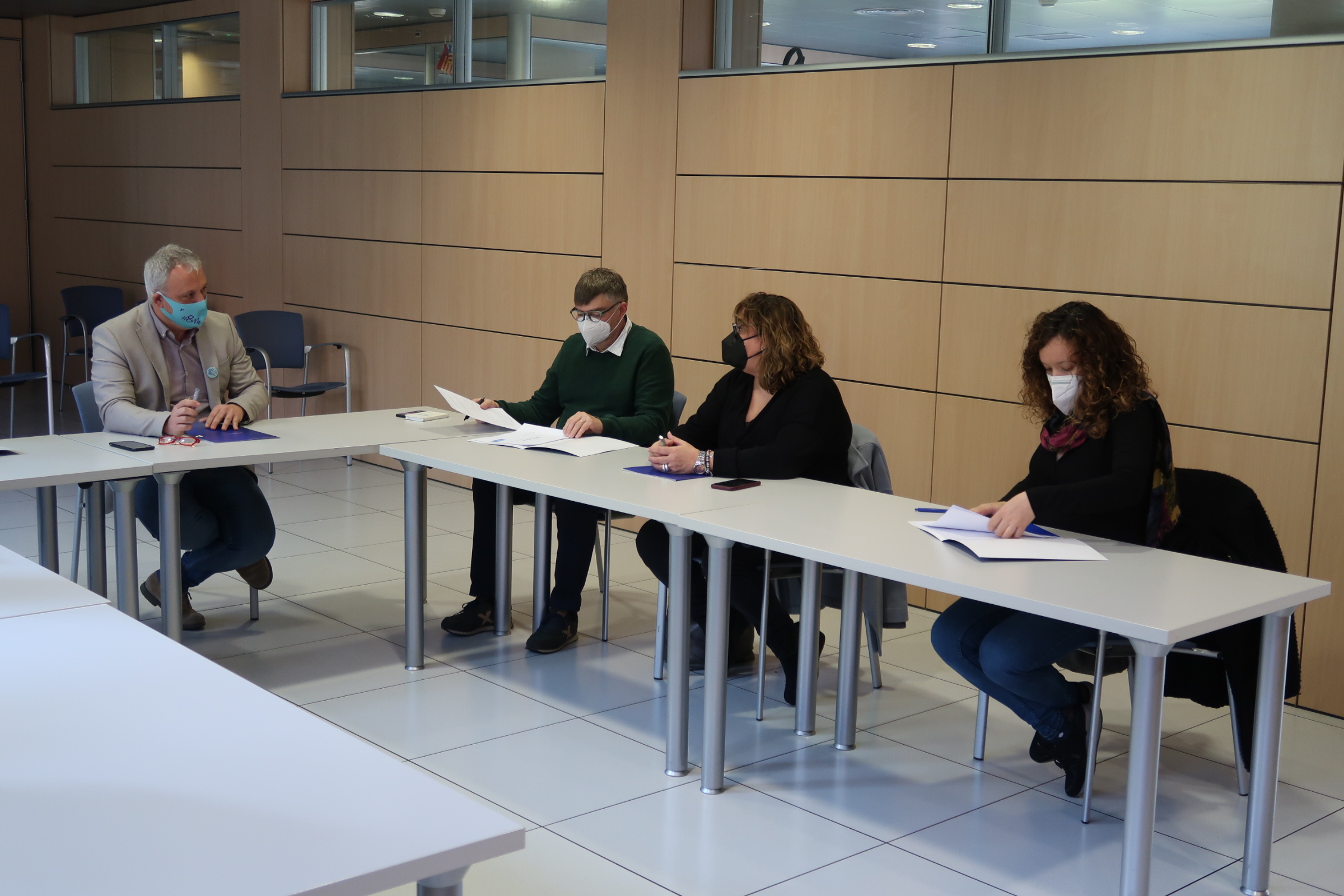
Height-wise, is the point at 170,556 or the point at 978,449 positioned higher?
the point at 978,449

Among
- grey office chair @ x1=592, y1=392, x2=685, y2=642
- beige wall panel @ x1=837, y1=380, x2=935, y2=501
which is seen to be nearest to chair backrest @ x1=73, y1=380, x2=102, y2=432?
grey office chair @ x1=592, y1=392, x2=685, y2=642

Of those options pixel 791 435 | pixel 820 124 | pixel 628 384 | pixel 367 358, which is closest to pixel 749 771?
pixel 791 435

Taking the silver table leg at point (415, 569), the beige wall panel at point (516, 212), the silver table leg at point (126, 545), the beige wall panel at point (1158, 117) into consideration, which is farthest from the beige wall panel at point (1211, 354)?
the silver table leg at point (126, 545)

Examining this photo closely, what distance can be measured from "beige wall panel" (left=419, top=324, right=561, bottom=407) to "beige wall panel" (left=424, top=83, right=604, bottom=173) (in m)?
0.86

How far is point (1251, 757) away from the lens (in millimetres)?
2635

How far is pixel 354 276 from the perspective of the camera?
7.43 meters

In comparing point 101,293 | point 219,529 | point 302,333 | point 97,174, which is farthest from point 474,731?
point 97,174

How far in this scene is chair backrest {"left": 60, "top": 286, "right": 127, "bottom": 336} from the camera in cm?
898

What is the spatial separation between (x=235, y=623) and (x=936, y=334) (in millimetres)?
2718

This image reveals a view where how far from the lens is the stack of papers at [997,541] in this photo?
107 inches

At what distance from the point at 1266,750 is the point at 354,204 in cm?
600

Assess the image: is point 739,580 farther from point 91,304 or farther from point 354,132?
point 91,304

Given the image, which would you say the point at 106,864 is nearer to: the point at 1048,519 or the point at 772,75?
the point at 1048,519

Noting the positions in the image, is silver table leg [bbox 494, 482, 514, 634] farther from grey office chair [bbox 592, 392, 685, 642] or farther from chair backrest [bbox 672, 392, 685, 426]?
chair backrest [bbox 672, 392, 685, 426]
